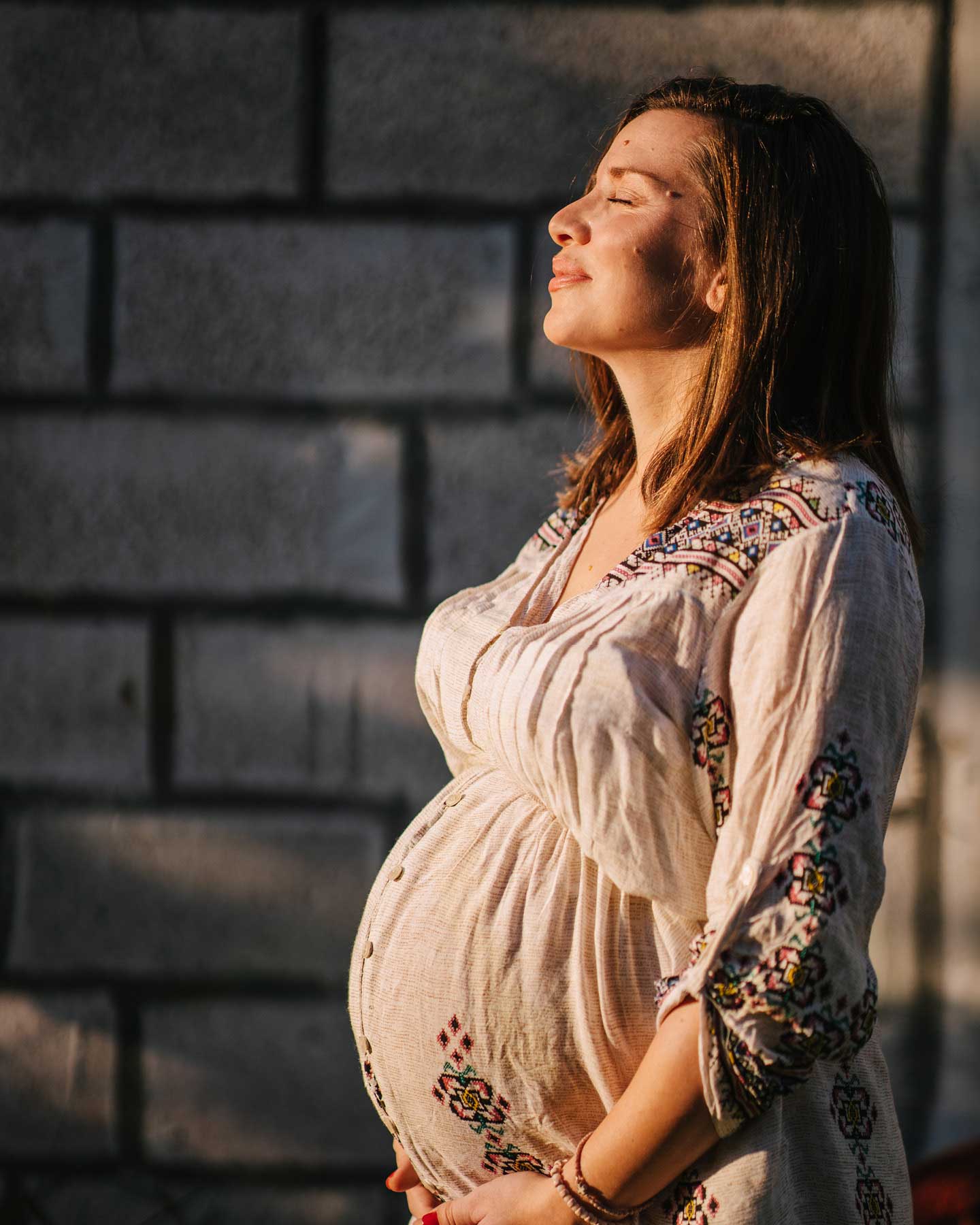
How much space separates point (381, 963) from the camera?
1.25 metres

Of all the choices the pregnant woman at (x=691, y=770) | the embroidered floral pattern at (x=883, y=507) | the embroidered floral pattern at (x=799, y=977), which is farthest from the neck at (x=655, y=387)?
the embroidered floral pattern at (x=799, y=977)

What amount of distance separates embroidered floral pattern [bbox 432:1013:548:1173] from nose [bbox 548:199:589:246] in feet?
2.96

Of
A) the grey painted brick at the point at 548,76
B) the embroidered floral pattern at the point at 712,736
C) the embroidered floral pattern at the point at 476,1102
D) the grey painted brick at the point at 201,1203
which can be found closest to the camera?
the embroidered floral pattern at the point at 712,736

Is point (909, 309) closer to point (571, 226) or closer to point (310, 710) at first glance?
point (571, 226)

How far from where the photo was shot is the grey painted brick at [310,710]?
2131 mm

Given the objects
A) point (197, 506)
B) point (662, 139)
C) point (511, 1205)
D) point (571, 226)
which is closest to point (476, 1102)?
point (511, 1205)

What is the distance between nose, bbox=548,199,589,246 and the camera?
4.25 ft

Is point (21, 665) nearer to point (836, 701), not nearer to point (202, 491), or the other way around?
point (202, 491)

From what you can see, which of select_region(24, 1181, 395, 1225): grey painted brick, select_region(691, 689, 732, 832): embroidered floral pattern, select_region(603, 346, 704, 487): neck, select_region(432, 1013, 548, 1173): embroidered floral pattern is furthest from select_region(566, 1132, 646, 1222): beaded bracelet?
select_region(24, 1181, 395, 1225): grey painted brick

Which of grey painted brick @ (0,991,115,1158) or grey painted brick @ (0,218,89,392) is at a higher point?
grey painted brick @ (0,218,89,392)

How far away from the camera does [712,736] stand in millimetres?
1029

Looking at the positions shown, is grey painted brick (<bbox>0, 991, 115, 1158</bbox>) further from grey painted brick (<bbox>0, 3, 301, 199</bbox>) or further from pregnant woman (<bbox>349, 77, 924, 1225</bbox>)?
grey painted brick (<bbox>0, 3, 301, 199</bbox>)

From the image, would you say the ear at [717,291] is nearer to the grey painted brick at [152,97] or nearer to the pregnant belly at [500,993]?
the pregnant belly at [500,993]

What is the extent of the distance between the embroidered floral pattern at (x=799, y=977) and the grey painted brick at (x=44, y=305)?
1742 millimetres
